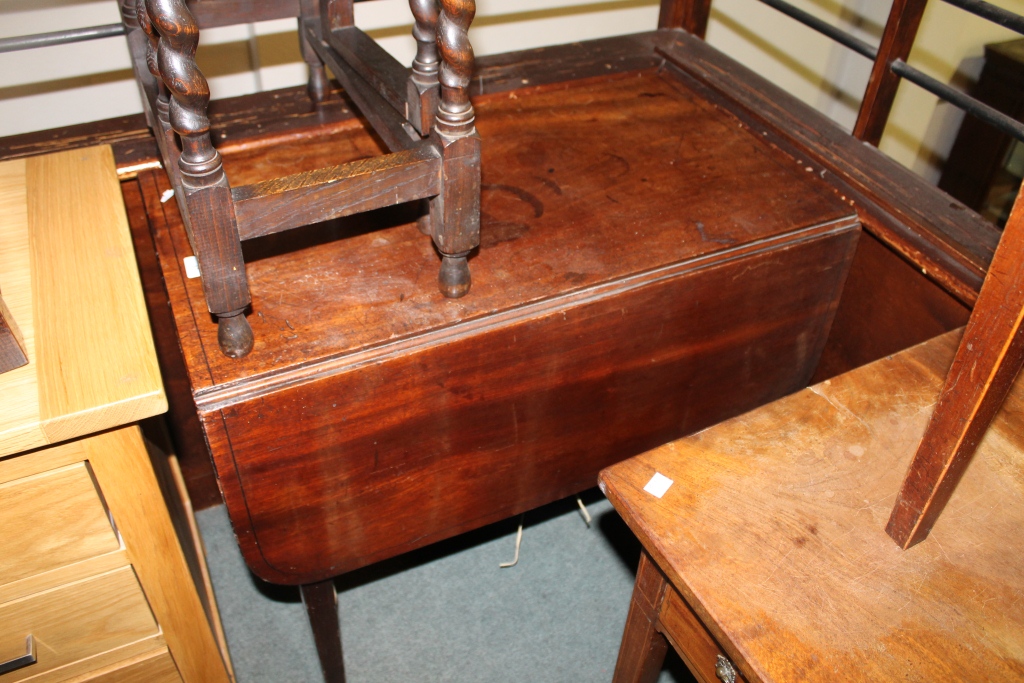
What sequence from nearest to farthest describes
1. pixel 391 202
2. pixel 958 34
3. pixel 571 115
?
pixel 391 202 → pixel 571 115 → pixel 958 34

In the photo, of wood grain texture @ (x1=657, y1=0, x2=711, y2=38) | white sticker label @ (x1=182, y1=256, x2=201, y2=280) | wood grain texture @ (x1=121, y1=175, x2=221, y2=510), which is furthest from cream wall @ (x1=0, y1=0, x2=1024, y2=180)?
white sticker label @ (x1=182, y1=256, x2=201, y2=280)

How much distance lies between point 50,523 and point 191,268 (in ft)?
1.07

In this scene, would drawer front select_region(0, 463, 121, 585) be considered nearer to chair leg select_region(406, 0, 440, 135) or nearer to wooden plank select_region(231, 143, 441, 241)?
wooden plank select_region(231, 143, 441, 241)

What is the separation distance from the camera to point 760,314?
1.18 m

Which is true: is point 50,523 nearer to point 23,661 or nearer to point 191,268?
point 23,661

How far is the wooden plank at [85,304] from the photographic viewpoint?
814 millimetres

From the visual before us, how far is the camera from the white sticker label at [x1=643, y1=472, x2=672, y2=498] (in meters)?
0.87

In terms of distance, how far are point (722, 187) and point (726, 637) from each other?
679mm

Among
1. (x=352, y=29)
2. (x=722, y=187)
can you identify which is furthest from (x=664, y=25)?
(x=352, y=29)

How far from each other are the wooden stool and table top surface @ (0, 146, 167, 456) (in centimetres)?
11

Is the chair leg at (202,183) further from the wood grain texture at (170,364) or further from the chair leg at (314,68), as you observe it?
the chair leg at (314,68)

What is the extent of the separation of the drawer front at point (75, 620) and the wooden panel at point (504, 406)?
17 centimetres

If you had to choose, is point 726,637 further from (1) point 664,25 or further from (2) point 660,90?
(1) point 664,25

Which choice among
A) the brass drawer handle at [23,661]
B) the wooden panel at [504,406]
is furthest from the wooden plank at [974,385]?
the brass drawer handle at [23,661]
